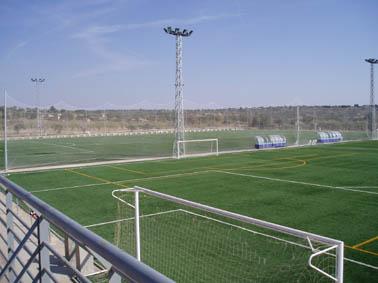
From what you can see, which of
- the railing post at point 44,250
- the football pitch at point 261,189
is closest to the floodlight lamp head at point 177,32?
the football pitch at point 261,189

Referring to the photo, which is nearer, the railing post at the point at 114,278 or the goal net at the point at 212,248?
the railing post at the point at 114,278

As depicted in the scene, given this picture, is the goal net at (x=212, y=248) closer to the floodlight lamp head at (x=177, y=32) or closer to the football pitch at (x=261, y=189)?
the football pitch at (x=261, y=189)

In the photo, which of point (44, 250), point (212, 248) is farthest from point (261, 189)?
point (44, 250)

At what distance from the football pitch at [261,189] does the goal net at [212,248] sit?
803 millimetres

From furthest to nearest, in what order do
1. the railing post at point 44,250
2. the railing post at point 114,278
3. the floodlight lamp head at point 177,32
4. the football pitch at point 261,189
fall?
the floodlight lamp head at point 177,32, the football pitch at point 261,189, the railing post at point 44,250, the railing post at point 114,278

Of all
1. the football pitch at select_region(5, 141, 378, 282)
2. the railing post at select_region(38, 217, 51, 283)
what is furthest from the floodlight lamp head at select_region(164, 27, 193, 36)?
the railing post at select_region(38, 217, 51, 283)

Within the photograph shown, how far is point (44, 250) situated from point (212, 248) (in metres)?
6.27

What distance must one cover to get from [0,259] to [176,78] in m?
23.3

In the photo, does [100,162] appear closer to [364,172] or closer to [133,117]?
[364,172]

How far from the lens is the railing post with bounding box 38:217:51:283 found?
110 inches

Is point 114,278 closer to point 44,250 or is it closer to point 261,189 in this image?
point 44,250

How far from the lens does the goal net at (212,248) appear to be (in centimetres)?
726

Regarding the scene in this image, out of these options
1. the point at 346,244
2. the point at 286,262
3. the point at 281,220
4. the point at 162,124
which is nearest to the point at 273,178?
the point at 281,220

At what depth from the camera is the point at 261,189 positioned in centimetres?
1606
